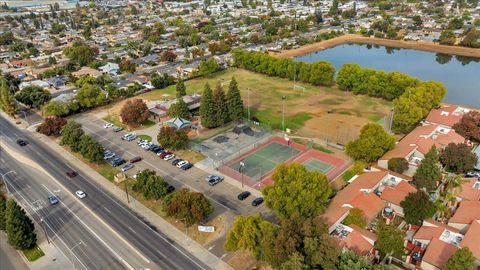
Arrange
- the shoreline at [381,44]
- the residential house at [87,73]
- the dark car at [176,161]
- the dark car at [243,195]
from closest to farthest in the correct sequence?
1. the dark car at [243,195]
2. the dark car at [176,161]
3. the residential house at [87,73]
4. the shoreline at [381,44]

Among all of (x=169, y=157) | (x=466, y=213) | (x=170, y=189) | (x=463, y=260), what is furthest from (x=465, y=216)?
(x=169, y=157)

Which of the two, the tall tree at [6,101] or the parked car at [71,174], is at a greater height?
the tall tree at [6,101]

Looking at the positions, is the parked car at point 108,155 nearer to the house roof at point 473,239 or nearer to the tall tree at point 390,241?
the tall tree at point 390,241

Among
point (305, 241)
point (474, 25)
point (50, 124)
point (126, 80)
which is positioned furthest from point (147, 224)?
point (474, 25)

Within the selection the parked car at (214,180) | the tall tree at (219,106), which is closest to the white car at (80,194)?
the parked car at (214,180)

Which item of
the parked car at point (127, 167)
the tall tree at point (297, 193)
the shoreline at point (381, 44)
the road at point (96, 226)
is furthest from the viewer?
the shoreline at point (381, 44)

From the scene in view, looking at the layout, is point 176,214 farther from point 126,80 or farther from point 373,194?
point 126,80

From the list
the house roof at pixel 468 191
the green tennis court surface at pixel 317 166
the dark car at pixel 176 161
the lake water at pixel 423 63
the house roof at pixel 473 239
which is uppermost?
the house roof at pixel 473 239
